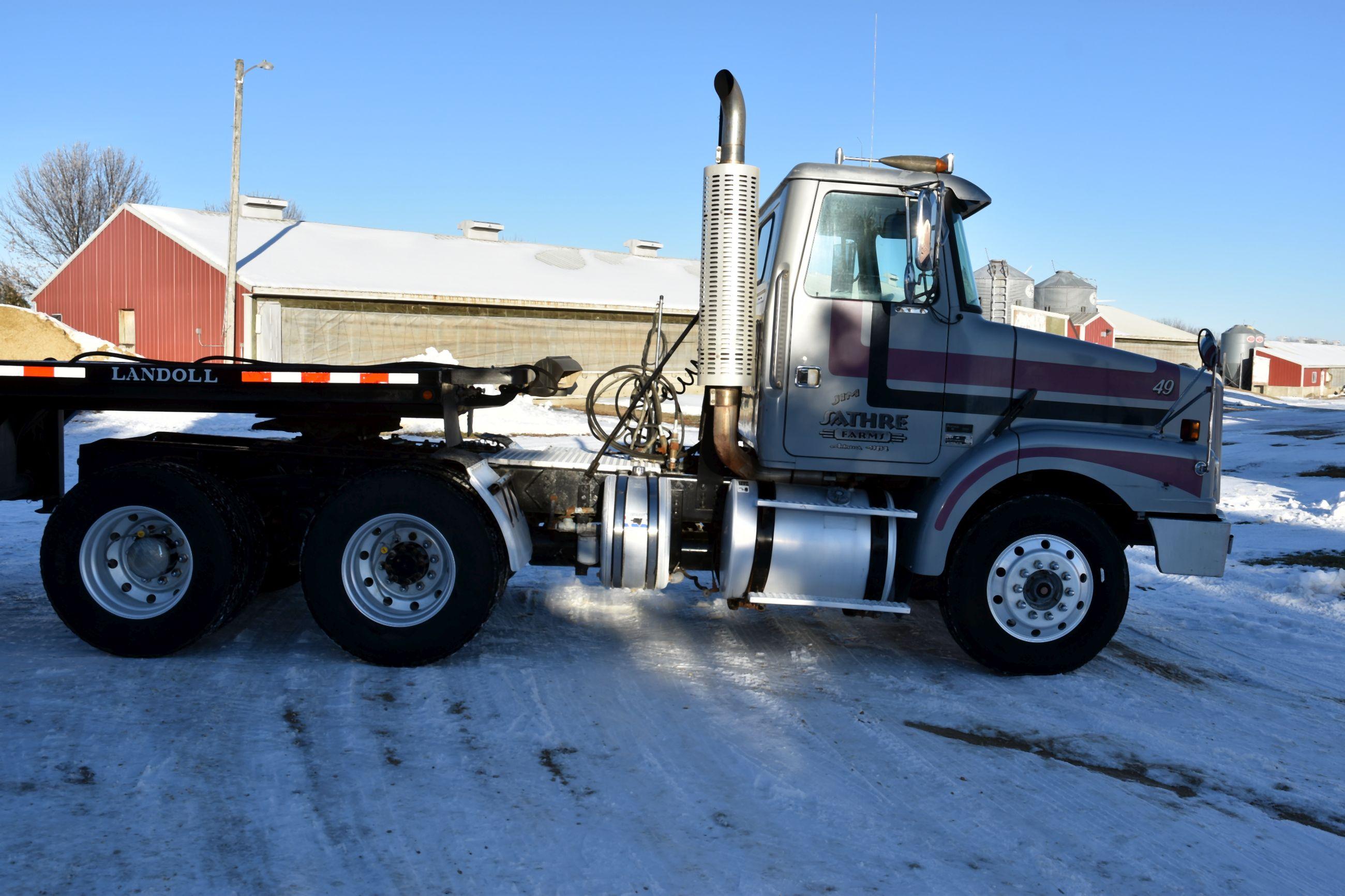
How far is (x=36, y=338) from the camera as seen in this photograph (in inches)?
968

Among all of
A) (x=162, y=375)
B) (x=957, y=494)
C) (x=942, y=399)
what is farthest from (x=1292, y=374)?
(x=162, y=375)

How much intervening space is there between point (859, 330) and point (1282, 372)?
2937 inches

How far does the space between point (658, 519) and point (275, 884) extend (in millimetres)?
3123

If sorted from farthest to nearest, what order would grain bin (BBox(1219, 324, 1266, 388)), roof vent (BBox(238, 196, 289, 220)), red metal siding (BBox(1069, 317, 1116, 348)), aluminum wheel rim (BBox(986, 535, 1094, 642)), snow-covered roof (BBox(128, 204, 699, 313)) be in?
grain bin (BBox(1219, 324, 1266, 388)) < red metal siding (BBox(1069, 317, 1116, 348)) < roof vent (BBox(238, 196, 289, 220)) < snow-covered roof (BBox(128, 204, 699, 313)) < aluminum wheel rim (BBox(986, 535, 1094, 642))

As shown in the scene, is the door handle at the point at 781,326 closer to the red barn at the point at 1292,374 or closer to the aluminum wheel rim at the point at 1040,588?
the aluminum wheel rim at the point at 1040,588

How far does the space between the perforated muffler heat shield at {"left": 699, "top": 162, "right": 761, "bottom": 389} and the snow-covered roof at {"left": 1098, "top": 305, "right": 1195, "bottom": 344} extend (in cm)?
5245

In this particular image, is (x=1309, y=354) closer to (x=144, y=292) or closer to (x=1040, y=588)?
(x=144, y=292)

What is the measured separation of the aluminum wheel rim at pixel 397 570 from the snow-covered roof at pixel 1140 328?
176 feet

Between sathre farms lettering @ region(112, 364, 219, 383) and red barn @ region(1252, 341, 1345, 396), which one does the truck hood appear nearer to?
sathre farms lettering @ region(112, 364, 219, 383)

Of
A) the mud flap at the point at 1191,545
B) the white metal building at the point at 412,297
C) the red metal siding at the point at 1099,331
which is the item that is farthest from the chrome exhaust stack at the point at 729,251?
the red metal siding at the point at 1099,331

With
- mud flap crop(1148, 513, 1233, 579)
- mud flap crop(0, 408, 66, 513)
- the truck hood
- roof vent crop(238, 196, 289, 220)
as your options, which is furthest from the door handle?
roof vent crop(238, 196, 289, 220)

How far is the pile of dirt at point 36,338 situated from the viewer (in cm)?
2406

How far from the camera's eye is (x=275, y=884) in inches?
132

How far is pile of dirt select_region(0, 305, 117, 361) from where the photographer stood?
24062 mm
